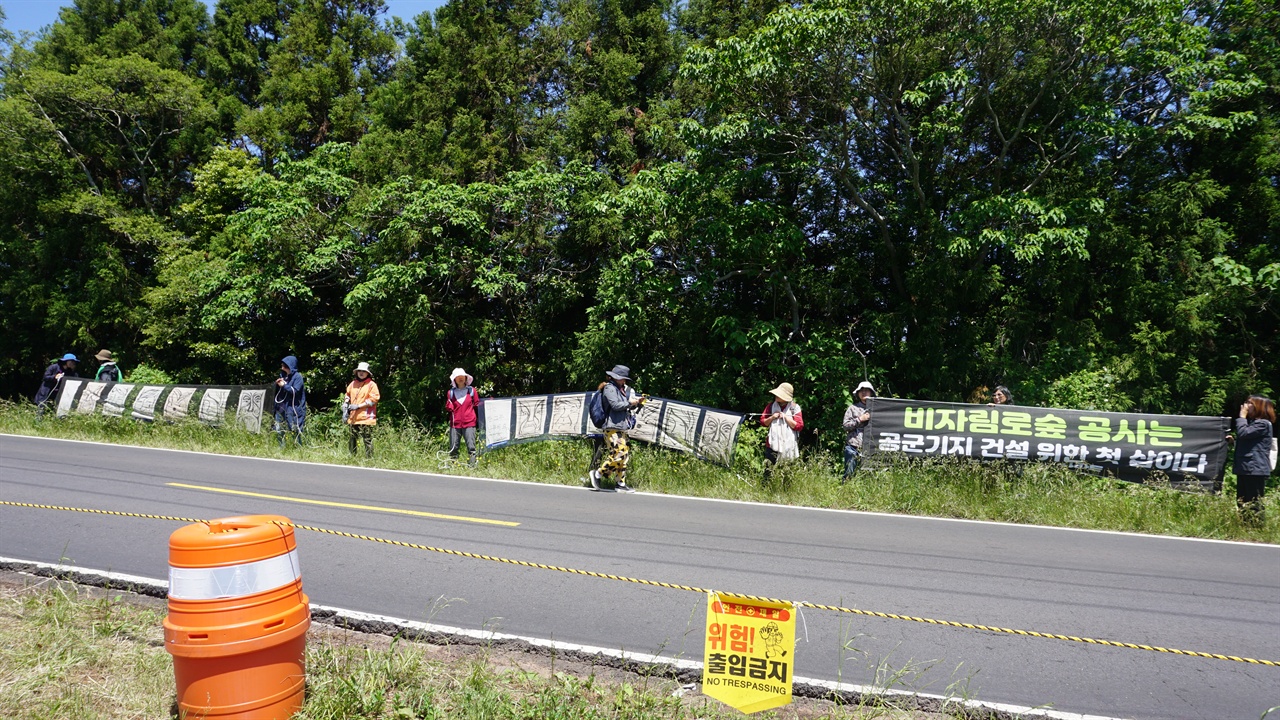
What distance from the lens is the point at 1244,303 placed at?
47.5 feet

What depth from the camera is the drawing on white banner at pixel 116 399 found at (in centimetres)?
1752

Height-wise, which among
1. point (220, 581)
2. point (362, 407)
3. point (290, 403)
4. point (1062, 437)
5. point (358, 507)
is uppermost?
point (1062, 437)

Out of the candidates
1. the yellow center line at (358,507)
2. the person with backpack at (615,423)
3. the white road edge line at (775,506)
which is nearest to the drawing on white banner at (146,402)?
the white road edge line at (775,506)

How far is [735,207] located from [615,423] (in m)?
5.90

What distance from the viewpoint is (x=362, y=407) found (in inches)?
524

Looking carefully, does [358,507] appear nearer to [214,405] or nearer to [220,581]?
[220,581]

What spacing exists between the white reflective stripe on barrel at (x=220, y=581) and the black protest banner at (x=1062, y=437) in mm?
9747

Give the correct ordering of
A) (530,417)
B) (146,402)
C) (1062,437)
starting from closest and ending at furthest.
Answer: (1062,437) → (530,417) → (146,402)

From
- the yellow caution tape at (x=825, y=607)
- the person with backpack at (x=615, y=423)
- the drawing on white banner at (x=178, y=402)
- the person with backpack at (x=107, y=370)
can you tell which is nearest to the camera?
the yellow caution tape at (x=825, y=607)

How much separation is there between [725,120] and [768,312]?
13.7 feet

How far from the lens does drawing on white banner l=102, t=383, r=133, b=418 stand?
57.5 feet

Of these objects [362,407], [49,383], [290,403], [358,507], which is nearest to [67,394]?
[49,383]

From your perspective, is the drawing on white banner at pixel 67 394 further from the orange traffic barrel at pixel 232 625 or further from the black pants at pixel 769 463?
the orange traffic barrel at pixel 232 625

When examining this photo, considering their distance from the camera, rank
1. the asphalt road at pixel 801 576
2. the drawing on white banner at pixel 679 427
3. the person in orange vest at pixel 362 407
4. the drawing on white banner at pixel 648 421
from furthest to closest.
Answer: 1. the person in orange vest at pixel 362 407
2. the drawing on white banner at pixel 648 421
3. the drawing on white banner at pixel 679 427
4. the asphalt road at pixel 801 576
